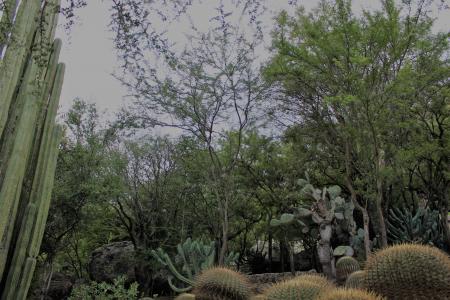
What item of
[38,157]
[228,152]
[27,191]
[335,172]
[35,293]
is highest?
[228,152]

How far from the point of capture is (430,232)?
1102 centimetres

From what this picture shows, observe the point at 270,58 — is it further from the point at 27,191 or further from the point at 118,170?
the point at 27,191

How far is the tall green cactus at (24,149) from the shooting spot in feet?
15.2

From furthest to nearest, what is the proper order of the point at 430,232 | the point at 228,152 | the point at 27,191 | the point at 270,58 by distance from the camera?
the point at 228,152
the point at 270,58
the point at 430,232
the point at 27,191

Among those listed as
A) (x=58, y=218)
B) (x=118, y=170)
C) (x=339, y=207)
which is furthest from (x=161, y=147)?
(x=339, y=207)

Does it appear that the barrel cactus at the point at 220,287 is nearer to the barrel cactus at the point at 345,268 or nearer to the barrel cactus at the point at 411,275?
the barrel cactus at the point at 411,275

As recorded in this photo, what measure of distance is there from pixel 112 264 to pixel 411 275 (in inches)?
489

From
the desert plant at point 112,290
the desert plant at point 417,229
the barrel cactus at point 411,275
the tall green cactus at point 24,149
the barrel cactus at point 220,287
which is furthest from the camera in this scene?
the desert plant at point 417,229

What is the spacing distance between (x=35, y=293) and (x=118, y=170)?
4.60 meters

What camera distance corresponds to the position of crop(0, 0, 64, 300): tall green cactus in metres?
4.64

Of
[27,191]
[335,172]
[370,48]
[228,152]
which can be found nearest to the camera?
[27,191]

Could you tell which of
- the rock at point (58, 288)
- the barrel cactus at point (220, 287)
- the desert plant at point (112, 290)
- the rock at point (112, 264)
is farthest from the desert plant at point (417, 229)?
the rock at point (58, 288)

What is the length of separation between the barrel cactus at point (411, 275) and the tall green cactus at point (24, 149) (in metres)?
3.96

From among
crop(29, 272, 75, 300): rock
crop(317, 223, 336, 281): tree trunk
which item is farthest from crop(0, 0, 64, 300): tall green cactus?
crop(29, 272, 75, 300): rock
